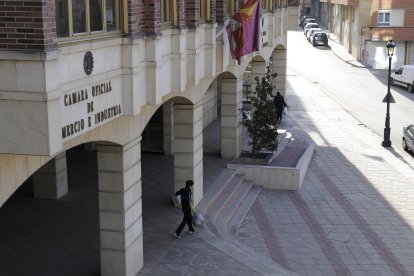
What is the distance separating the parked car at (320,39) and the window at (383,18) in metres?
13.1

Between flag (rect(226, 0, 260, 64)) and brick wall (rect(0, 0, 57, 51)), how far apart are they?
414 inches

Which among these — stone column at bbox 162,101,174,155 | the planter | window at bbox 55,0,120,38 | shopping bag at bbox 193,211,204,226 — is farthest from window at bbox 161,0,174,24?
the planter

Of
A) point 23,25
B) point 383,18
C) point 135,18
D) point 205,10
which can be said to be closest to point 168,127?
point 205,10

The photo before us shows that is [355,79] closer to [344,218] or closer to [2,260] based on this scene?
[344,218]

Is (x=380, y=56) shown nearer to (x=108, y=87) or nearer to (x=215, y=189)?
(x=215, y=189)

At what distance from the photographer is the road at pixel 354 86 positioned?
34.3 metres

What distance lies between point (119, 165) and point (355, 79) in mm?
38957

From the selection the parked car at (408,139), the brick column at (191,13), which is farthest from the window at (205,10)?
the parked car at (408,139)

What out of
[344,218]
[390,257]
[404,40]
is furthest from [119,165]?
[404,40]

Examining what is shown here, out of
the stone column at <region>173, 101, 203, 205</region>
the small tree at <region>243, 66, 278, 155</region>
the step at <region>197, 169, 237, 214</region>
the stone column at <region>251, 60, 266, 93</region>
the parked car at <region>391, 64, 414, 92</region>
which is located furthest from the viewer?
the parked car at <region>391, 64, 414, 92</region>

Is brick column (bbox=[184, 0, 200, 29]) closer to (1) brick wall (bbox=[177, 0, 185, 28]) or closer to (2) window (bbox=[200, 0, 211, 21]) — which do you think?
(1) brick wall (bbox=[177, 0, 185, 28])

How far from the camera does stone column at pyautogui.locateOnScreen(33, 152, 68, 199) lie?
704 inches

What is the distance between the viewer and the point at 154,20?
1238 centimetres

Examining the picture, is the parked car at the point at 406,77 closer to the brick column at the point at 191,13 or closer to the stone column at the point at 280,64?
the stone column at the point at 280,64
